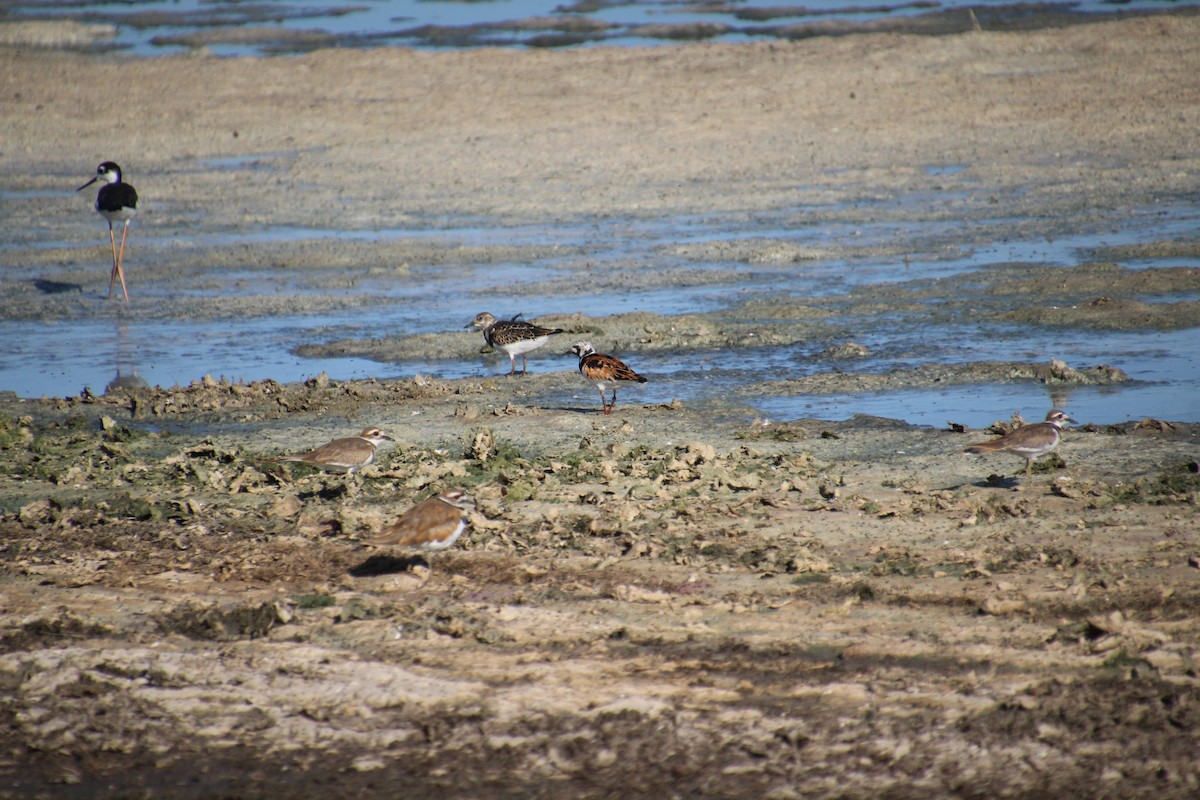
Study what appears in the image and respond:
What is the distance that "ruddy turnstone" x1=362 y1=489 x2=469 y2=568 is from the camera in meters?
7.41

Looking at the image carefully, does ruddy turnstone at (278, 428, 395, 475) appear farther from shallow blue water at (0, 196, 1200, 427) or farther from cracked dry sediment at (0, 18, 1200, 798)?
shallow blue water at (0, 196, 1200, 427)

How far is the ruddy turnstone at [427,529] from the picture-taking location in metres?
7.41

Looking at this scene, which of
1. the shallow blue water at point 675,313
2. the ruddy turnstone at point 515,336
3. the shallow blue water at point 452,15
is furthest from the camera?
the shallow blue water at point 452,15

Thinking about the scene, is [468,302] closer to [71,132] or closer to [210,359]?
[210,359]

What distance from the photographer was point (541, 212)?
21953mm

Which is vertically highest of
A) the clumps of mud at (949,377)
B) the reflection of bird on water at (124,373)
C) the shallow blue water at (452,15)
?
the shallow blue water at (452,15)

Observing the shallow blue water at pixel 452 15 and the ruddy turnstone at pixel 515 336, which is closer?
the ruddy turnstone at pixel 515 336

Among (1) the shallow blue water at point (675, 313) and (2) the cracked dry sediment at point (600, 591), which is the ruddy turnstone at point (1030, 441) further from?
(1) the shallow blue water at point (675, 313)

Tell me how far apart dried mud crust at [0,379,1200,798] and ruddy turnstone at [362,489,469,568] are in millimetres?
255

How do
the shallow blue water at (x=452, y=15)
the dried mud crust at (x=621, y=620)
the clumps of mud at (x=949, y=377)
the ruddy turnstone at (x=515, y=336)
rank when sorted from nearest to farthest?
the dried mud crust at (x=621, y=620), the clumps of mud at (x=949, y=377), the ruddy turnstone at (x=515, y=336), the shallow blue water at (x=452, y=15)

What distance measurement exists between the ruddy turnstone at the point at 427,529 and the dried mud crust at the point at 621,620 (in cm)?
25

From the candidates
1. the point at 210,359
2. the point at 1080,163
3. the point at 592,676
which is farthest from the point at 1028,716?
the point at 1080,163

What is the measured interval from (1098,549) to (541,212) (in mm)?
15397

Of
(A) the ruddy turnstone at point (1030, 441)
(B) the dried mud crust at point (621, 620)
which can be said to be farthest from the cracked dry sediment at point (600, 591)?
(A) the ruddy turnstone at point (1030, 441)
